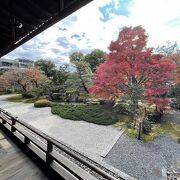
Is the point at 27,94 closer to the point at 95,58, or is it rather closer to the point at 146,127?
the point at 95,58

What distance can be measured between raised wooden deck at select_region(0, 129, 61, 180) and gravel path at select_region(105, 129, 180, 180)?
7.56ft

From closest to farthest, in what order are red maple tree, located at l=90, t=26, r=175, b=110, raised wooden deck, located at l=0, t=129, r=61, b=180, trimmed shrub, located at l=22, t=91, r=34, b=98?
raised wooden deck, located at l=0, t=129, r=61, b=180 < red maple tree, located at l=90, t=26, r=175, b=110 < trimmed shrub, located at l=22, t=91, r=34, b=98

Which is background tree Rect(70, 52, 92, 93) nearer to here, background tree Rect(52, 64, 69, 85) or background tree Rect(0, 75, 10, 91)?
background tree Rect(52, 64, 69, 85)

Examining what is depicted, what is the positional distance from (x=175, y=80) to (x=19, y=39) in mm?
8635

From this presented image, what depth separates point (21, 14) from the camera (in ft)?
7.06

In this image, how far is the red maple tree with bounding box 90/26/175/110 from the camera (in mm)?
7148

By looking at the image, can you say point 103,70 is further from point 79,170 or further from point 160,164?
point 79,170

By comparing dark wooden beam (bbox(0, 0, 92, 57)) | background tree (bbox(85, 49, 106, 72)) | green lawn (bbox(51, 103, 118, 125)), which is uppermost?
background tree (bbox(85, 49, 106, 72))

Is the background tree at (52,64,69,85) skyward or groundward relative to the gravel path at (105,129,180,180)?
skyward

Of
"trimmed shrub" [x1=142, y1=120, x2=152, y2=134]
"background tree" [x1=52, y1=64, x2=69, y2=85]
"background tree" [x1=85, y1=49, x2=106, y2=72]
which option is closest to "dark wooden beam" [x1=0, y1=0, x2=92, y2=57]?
"trimmed shrub" [x1=142, y1=120, x2=152, y2=134]

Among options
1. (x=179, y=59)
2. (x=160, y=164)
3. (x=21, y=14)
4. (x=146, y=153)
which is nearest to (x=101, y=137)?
(x=146, y=153)

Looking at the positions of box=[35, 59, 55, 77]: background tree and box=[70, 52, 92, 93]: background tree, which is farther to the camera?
box=[35, 59, 55, 77]: background tree

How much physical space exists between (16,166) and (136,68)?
6.19 m

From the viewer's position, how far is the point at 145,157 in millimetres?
4535
